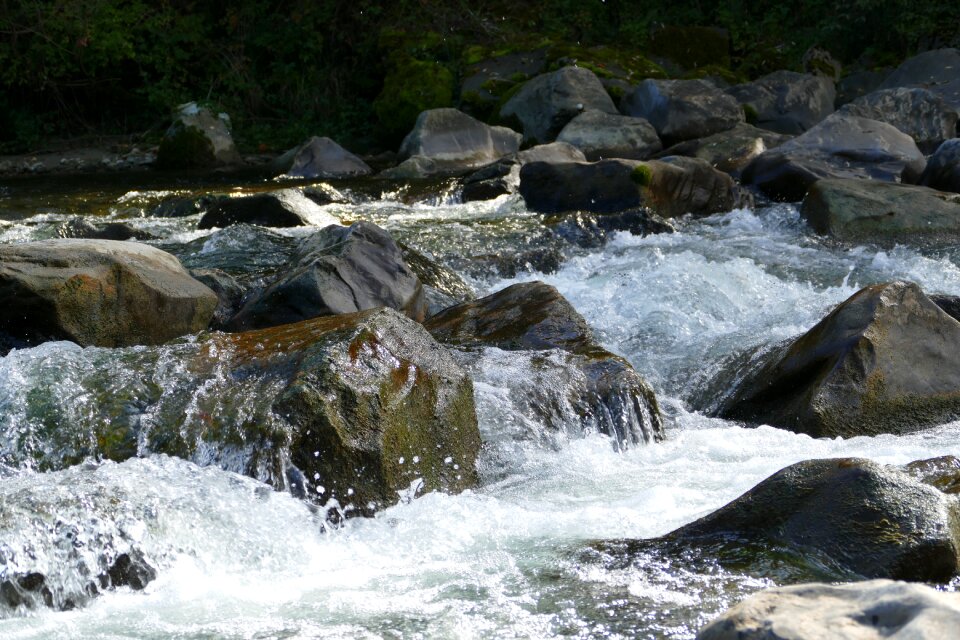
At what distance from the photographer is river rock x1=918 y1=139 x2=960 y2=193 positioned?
10.6 meters

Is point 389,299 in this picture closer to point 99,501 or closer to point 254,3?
point 99,501

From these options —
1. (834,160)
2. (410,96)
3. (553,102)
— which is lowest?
(834,160)

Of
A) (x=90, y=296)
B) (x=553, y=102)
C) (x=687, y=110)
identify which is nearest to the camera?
(x=90, y=296)

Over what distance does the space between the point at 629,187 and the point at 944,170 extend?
3192 millimetres

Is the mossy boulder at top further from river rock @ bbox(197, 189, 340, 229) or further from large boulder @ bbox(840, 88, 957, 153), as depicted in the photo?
river rock @ bbox(197, 189, 340, 229)

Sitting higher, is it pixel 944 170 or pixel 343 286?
pixel 343 286

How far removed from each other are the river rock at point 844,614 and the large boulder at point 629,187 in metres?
8.00

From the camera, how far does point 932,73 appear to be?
52.6ft

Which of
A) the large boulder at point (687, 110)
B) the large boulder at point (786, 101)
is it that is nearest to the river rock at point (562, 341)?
the large boulder at point (687, 110)

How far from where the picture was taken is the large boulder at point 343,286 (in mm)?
6070

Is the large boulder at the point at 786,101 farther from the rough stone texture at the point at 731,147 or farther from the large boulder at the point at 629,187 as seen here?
the large boulder at the point at 629,187

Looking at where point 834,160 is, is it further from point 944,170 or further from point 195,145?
point 195,145

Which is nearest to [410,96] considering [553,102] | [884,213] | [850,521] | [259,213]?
[553,102]

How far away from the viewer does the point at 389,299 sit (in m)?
6.40
